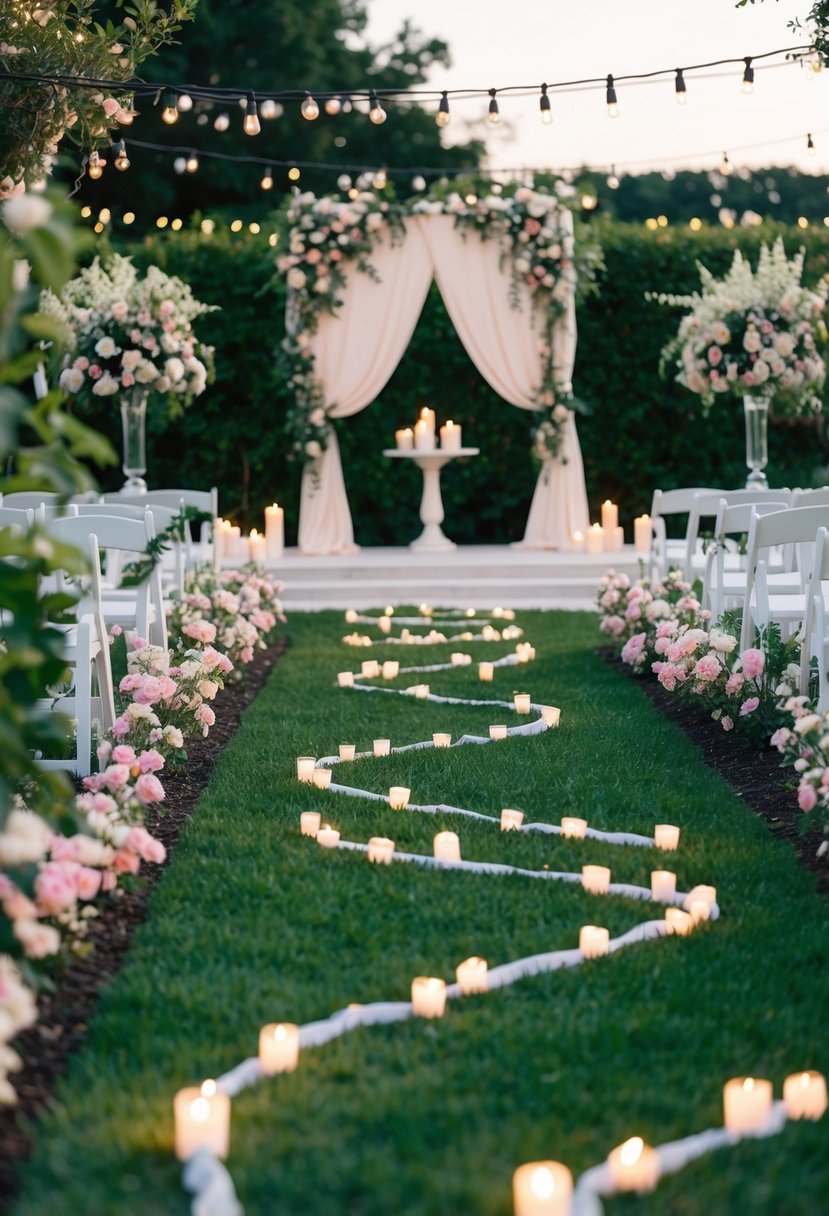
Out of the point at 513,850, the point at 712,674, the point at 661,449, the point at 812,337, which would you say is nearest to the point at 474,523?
the point at 661,449

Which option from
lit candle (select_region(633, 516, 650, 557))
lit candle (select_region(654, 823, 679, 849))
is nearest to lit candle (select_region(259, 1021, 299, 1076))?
lit candle (select_region(654, 823, 679, 849))

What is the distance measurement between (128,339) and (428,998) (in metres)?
7.13

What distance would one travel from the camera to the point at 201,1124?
2.16m

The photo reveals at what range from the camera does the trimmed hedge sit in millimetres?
12281

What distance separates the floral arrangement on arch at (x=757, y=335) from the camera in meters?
8.78

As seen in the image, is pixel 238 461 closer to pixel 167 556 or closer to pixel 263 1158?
pixel 167 556

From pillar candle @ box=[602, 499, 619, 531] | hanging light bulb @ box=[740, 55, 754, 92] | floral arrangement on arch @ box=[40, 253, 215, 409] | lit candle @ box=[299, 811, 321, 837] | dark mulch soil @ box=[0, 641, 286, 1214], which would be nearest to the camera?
dark mulch soil @ box=[0, 641, 286, 1214]

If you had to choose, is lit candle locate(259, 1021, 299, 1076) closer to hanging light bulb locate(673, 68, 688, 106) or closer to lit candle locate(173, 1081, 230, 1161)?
lit candle locate(173, 1081, 230, 1161)

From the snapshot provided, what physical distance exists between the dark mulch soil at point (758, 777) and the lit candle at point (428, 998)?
1.28 m

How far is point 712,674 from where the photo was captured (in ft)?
17.5

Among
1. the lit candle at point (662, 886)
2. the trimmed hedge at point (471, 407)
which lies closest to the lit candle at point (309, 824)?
the lit candle at point (662, 886)

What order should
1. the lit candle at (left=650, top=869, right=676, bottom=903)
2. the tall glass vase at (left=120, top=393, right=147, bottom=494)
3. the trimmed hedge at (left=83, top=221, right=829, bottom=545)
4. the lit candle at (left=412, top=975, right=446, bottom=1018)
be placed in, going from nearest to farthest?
the lit candle at (left=412, top=975, right=446, bottom=1018) → the lit candle at (left=650, top=869, right=676, bottom=903) → the tall glass vase at (left=120, top=393, right=147, bottom=494) → the trimmed hedge at (left=83, top=221, right=829, bottom=545)

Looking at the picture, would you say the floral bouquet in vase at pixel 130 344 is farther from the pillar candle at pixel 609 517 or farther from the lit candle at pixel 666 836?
the lit candle at pixel 666 836

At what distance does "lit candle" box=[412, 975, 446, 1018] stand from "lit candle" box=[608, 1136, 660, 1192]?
0.68m
